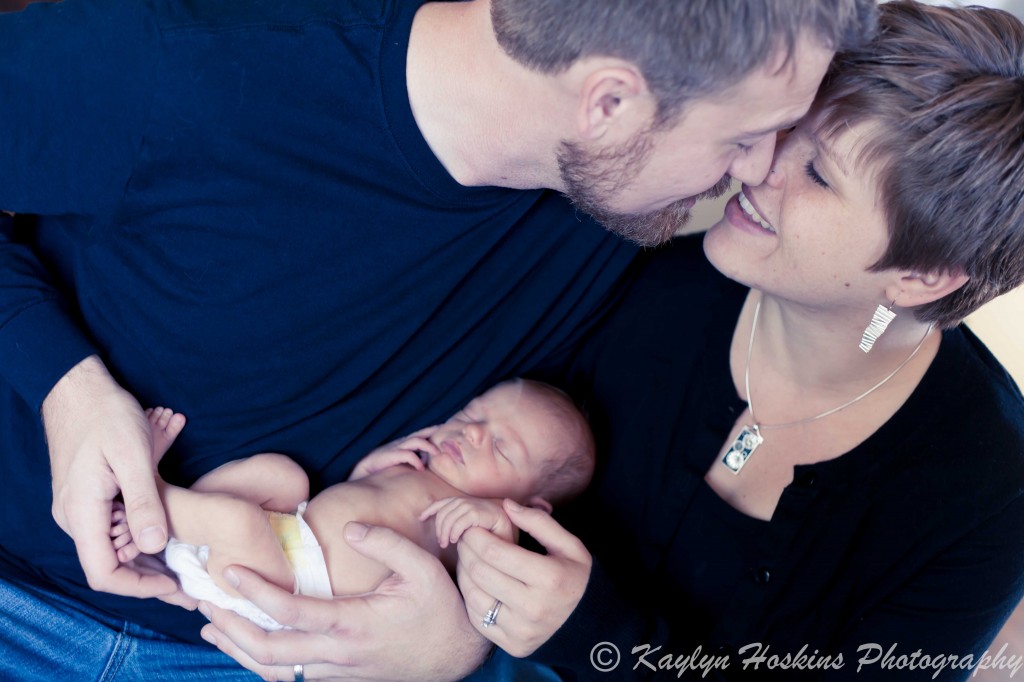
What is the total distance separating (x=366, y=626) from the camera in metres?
1.48

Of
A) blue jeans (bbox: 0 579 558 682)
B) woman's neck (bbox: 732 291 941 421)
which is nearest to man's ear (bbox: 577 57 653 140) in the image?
woman's neck (bbox: 732 291 941 421)

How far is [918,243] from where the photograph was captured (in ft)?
4.48

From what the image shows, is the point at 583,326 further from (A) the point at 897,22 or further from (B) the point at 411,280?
(A) the point at 897,22

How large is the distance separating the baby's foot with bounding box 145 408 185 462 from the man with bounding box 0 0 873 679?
0.03m

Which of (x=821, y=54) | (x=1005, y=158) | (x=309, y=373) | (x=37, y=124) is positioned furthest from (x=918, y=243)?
(x=37, y=124)

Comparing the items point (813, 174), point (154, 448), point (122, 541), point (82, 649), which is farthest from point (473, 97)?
point (82, 649)

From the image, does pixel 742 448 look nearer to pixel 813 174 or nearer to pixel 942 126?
pixel 813 174

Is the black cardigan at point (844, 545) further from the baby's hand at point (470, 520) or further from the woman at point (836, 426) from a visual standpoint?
the baby's hand at point (470, 520)

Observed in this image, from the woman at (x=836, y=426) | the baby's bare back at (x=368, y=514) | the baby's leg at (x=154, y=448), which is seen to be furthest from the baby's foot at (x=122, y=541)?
the woman at (x=836, y=426)

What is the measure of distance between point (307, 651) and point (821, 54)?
117 cm

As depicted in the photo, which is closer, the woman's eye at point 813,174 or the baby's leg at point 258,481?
the woman's eye at point 813,174

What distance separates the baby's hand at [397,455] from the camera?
1.70 m

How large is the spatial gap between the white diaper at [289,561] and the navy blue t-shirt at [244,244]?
0.16 meters

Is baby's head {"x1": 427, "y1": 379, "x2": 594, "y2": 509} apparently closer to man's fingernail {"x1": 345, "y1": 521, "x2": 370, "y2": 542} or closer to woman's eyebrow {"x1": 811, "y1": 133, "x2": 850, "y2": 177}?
man's fingernail {"x1": 345, "y1": 521, "x2": 370, "y2": 542}
